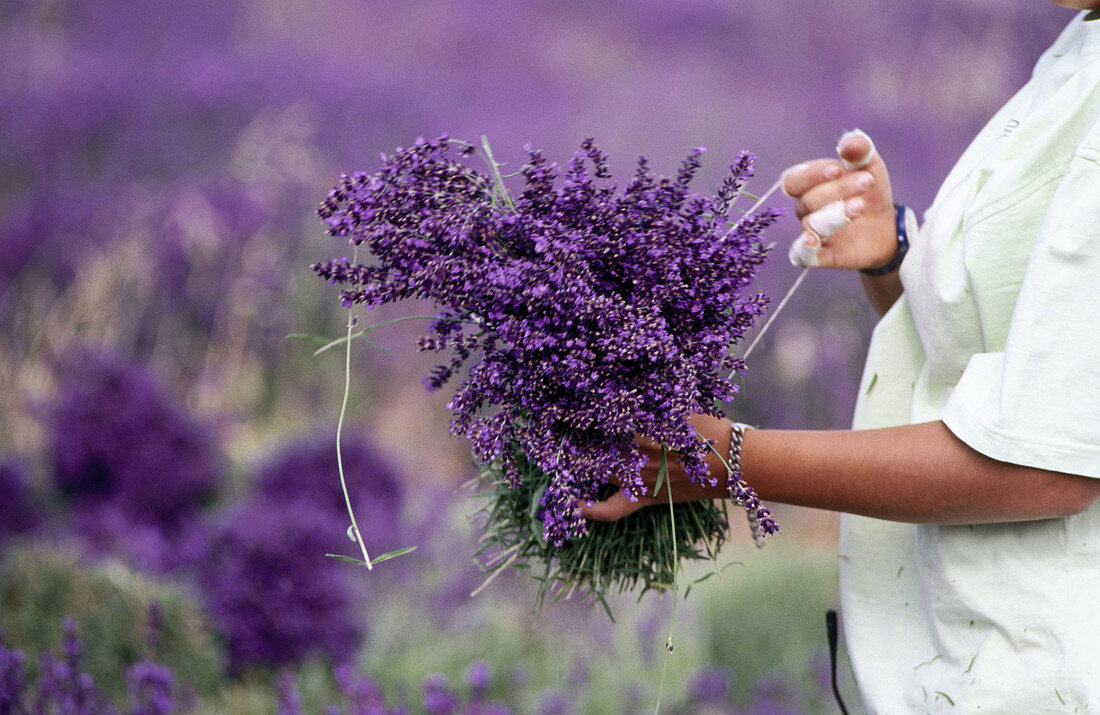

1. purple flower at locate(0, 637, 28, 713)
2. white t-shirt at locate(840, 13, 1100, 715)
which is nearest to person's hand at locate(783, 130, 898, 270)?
white t-shirt at locate(840, 13, 1100, 715)

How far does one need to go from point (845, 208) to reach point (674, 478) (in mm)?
418

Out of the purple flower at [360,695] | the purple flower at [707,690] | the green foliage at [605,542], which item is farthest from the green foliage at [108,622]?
the green foliage at [605,542]

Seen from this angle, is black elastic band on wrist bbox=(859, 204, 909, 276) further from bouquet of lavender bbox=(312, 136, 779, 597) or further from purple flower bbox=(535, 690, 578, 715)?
purple flower bbox=(535, 690, 578, 715)

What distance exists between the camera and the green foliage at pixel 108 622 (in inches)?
92.3

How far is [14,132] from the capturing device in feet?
11.1

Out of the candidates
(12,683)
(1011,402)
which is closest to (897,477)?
(1011,402)

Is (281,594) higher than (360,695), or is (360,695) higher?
(281,594)

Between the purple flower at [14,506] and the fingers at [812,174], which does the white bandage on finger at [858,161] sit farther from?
the purple flower at [14,506]

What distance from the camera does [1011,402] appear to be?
76 centimetres

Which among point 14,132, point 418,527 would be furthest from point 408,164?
point 14,132

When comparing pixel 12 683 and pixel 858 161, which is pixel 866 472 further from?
pixel 12 683

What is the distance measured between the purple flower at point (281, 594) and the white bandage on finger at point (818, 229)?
1.68 metres

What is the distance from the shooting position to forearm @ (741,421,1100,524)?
31.0 inches

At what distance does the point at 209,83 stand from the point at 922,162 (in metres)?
3.25
